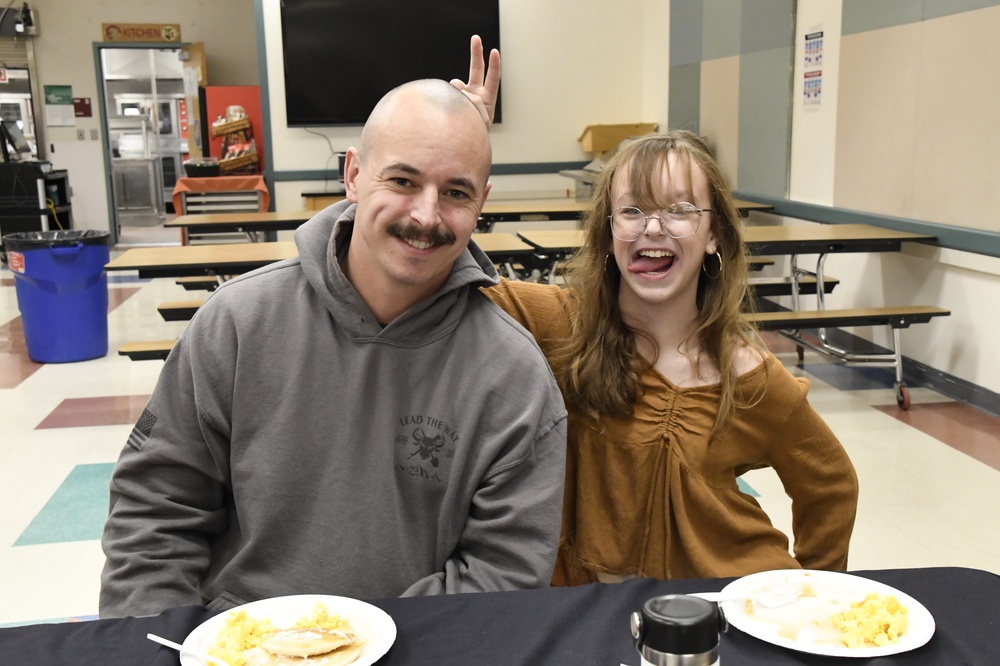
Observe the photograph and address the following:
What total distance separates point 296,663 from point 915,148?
15.5ft

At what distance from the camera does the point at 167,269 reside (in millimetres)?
4301

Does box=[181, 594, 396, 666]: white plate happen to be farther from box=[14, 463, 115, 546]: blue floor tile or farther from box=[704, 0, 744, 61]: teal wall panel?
box=[704, 0, 744, 61]: teal wall panel

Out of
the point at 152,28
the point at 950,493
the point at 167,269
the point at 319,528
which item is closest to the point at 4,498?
the point at 167,269

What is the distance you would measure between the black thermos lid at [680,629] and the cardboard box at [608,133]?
8.23 metres

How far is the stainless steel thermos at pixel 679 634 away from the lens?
726 mm

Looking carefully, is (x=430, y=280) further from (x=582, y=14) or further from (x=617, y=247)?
(x=582, y=14)

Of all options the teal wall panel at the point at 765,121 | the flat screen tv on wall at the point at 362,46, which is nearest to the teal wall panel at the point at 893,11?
the teal wall panel at the point at 765,121

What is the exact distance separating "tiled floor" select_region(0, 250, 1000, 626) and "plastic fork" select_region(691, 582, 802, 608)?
1886 mm

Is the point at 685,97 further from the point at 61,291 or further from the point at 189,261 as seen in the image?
the point at 61,291

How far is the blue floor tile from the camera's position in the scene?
10.3 feet

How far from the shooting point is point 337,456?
141 cm

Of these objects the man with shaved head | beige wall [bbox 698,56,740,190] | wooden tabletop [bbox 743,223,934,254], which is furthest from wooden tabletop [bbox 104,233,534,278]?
beige wall [bbox 698,56,740,190]

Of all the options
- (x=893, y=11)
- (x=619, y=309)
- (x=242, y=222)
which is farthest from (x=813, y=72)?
(x=619, y=309)

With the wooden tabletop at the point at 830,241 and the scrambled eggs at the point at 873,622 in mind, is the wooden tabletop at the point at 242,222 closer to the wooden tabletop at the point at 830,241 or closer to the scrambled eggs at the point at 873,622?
the wooden tabletop at the point at 830,241
